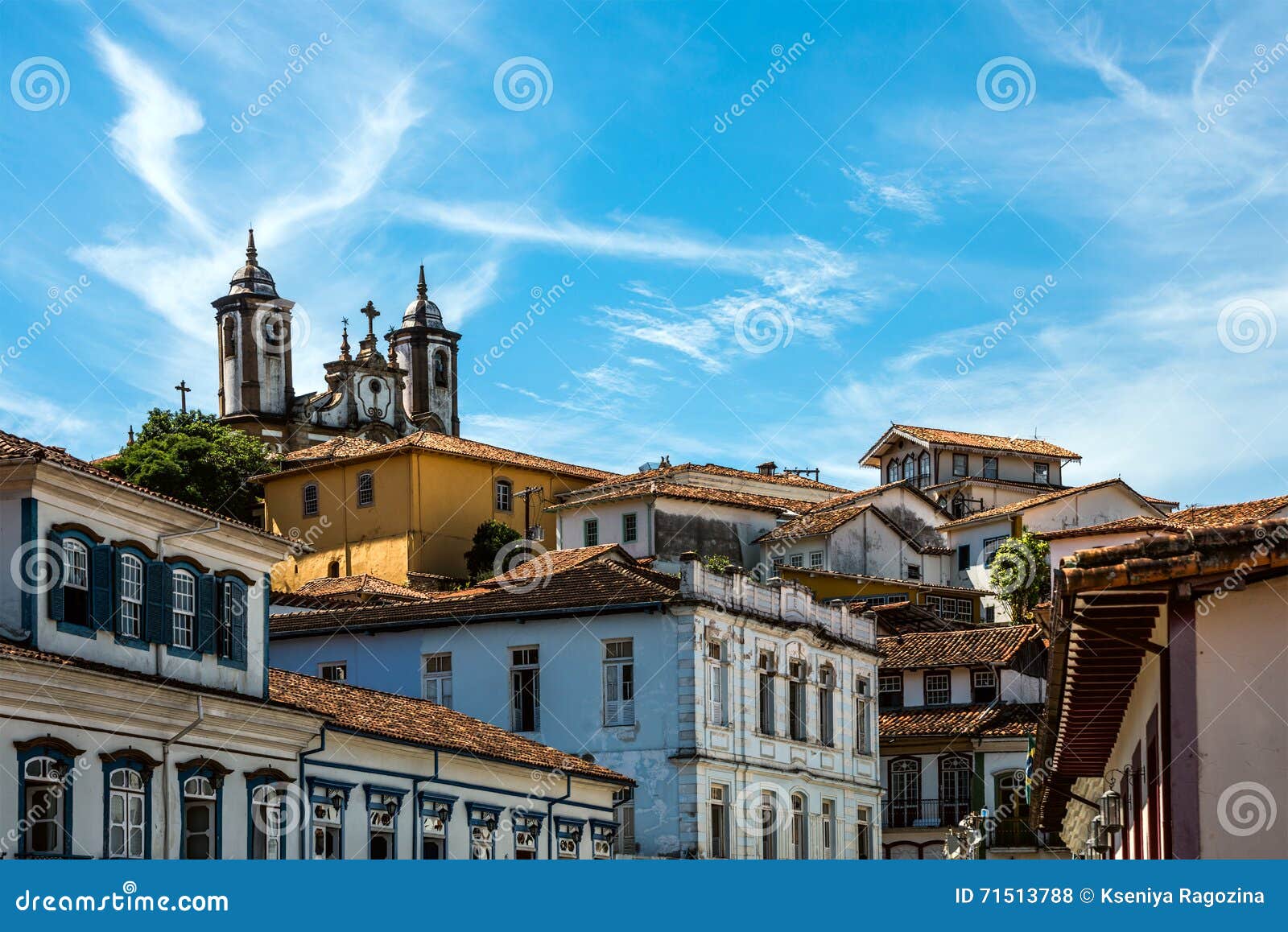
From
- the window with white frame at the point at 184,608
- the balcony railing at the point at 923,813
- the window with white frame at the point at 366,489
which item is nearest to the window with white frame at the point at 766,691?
the balcony railing at the point at 923,813

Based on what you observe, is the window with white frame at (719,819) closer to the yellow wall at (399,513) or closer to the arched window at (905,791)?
the arched window at (905,791)

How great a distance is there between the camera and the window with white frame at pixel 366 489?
7644 centimetres

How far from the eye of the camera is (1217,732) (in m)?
10.3

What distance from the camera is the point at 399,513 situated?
7506 cm

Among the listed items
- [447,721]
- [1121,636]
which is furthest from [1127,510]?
[1121,636]

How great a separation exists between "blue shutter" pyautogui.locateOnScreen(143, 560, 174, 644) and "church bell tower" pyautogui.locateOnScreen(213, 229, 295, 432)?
75.3 meters

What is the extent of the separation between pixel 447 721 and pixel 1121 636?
81.7 ft

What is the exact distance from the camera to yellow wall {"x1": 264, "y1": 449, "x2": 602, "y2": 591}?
245 feet

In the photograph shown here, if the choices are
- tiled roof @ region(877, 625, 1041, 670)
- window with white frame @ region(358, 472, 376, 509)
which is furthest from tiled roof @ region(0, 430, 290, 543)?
window with white frame @ region(358, 472, 376, 509)

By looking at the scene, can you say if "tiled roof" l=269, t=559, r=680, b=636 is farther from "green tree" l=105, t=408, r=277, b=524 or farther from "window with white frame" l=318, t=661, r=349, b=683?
"green tree" l=105, t=408, r=277, b=524

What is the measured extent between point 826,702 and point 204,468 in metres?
40.2

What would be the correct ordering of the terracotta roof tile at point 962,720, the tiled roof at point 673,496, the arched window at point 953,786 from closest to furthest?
the terracotta roof tile at point 962,720
the arched window at point 953,786
the tiled roof at point 673,496

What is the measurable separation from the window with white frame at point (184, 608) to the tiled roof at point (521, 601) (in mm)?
15966

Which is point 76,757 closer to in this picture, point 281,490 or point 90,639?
point 90,639
